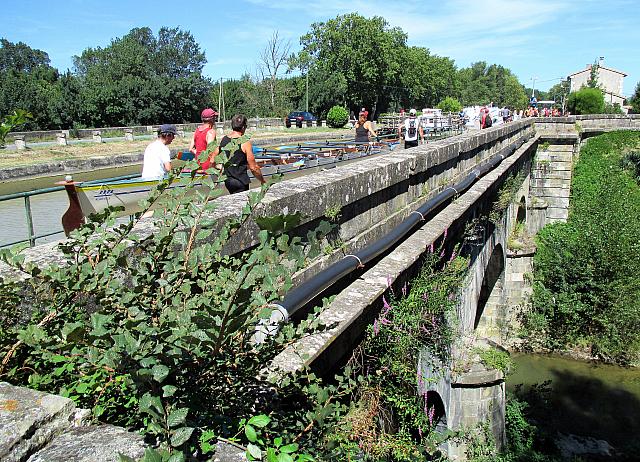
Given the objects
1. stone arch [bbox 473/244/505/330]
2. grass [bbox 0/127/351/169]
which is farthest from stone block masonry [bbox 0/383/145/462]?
grass [bbox 0/127/351/169]

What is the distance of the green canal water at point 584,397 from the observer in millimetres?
14156

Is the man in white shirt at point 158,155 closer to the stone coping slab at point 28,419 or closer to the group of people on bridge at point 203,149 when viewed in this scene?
the group of people on bridge at point 203,149

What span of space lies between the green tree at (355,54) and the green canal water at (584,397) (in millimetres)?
47533

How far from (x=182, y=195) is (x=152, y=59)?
58.0m

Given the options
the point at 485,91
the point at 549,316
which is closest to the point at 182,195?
the point at 549,316

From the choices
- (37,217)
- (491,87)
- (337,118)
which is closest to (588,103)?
(337,118)

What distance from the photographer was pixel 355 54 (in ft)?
202

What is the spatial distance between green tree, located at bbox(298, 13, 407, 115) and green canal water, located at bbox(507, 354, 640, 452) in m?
47.5

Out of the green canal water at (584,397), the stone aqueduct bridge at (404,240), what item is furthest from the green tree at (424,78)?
the stone aqueduct bridge at (404,240)

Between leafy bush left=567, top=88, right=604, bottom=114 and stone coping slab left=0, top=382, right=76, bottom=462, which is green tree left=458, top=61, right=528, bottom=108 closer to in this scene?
leafy bush left=567, top=88, right=604, bottom=114

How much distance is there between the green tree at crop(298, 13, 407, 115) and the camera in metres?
61.8

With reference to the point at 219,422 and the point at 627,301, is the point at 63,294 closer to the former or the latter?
the point at 219,422

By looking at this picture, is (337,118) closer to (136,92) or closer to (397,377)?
(136,92)

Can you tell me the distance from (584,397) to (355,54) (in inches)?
2037
